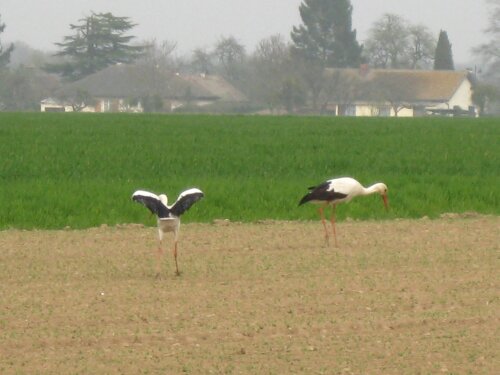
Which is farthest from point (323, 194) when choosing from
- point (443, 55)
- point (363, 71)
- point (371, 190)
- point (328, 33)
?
point (443, 55)

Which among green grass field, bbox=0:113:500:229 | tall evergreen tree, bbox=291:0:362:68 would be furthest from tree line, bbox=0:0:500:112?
green grass field, bbox=0:113:500:229

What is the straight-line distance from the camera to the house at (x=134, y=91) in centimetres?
9556

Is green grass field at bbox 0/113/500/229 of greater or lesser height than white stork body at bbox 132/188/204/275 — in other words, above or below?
below

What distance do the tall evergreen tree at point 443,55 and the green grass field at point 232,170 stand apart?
295 ft

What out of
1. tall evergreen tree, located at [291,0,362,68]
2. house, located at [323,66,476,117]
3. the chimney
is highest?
tall evergreen tree, located at [291,0,362,68]

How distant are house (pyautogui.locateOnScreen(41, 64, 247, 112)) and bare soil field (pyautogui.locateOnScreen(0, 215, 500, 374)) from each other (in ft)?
258

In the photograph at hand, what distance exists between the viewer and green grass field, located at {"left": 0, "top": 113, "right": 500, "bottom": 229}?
16969 mm

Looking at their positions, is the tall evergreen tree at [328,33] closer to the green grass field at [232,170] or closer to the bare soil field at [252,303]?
the green grass field at [232,170]

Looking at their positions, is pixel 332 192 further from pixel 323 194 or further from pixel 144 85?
pixel 144 85

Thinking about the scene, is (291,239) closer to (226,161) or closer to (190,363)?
(190,363)

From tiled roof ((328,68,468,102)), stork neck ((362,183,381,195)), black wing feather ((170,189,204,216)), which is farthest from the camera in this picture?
tiled roof ((328,68,468,102))

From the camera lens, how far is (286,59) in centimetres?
10575

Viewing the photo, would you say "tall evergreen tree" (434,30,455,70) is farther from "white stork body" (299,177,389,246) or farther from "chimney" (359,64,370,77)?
"white stork body" (299,177,389,246)

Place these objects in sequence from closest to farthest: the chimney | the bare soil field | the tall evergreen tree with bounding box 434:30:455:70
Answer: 1. the bare soil field
2. the chimney
3. the tall evergreen tree with bounding box 434:30:455:70
